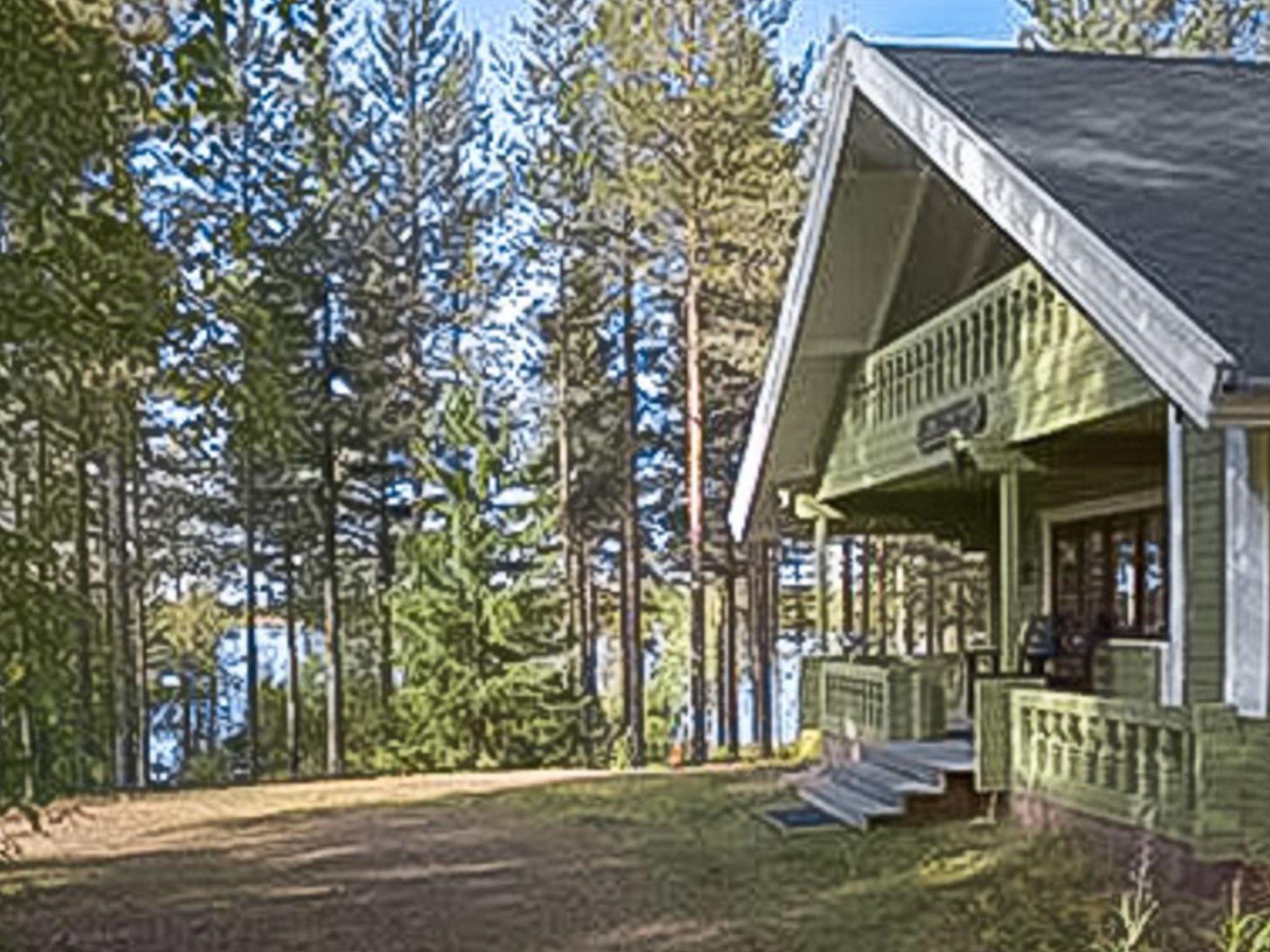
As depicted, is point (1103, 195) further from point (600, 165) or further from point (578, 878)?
point (600, 165)

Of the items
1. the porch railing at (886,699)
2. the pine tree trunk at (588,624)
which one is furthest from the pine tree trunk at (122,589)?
the porch railing at (886,699)

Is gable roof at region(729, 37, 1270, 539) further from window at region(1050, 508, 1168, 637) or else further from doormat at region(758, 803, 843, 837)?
doormat at region(758, 803, 843, 837)

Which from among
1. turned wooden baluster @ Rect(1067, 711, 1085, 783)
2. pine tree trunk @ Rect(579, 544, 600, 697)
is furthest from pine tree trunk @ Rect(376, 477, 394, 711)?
turned wooden baluster @ Rect(1067, 711, 1085, 783)

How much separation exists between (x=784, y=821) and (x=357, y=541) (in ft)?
56.8

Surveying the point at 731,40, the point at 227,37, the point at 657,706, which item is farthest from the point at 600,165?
the point at 227,37

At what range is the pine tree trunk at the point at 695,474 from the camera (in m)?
22.4

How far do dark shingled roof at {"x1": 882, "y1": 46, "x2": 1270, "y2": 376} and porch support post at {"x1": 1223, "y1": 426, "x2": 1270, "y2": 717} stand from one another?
0.92 m

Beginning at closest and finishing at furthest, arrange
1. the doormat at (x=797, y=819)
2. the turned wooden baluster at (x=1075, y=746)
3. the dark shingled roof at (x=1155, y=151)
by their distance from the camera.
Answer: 1. the dark shingled roof at (x=1155, y=151)
2. the turned wooden baluster at (x=1075, y=746)
3. the doormat at (x=797, y=819)

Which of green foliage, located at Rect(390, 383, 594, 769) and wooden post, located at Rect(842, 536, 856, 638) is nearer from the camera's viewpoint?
green foliage, located at Rect(390, 383, 594, 769)

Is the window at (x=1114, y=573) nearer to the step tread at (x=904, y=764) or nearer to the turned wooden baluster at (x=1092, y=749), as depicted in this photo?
the step tread at (x=904, y=764)

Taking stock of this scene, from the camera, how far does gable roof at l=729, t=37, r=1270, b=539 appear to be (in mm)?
7551

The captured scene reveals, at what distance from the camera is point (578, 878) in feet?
32.9

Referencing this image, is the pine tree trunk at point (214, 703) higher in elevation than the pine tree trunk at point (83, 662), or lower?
lower

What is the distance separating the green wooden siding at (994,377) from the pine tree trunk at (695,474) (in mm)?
7305
